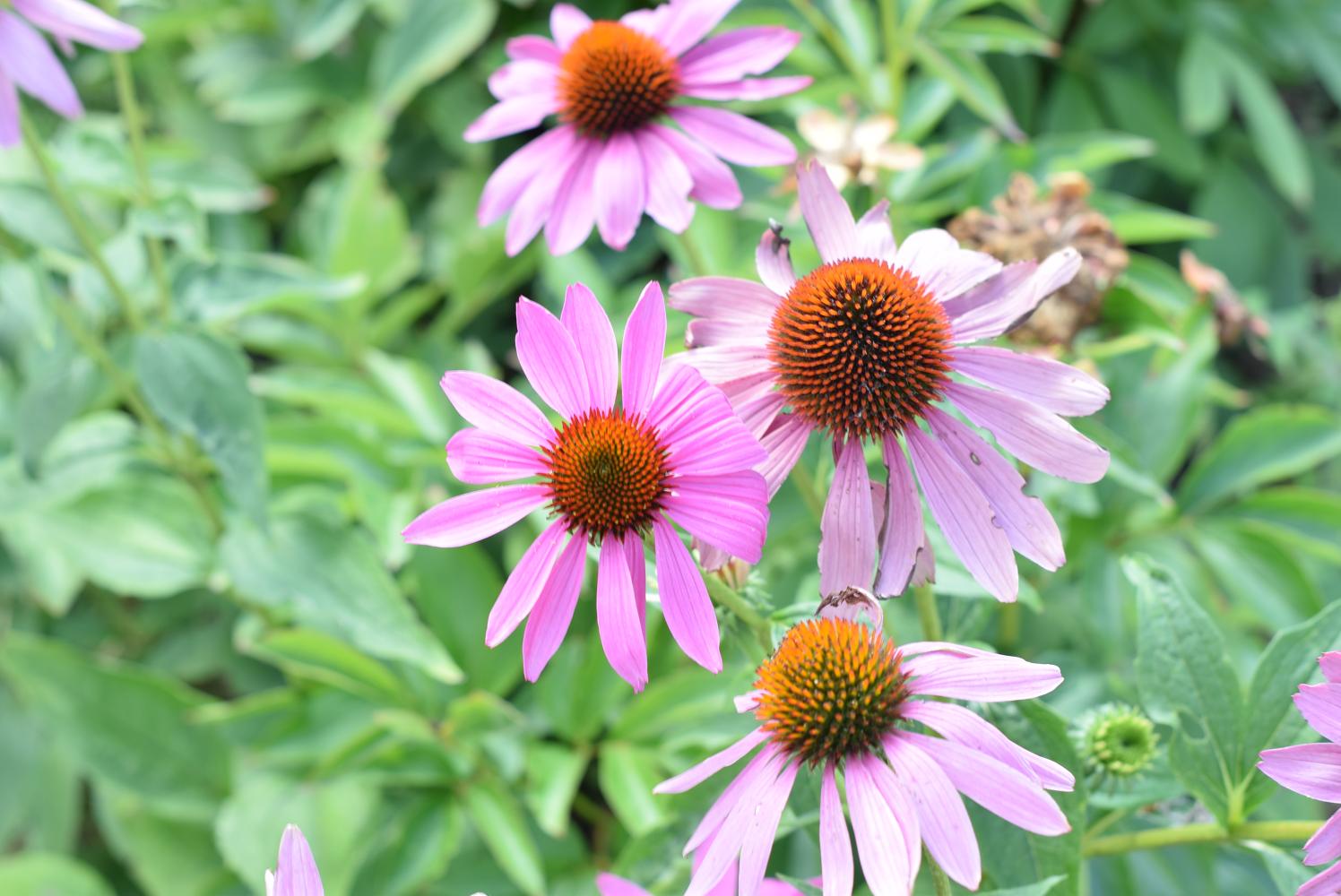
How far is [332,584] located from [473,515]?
579 mm

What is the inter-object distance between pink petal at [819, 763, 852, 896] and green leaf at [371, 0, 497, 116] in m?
1.30

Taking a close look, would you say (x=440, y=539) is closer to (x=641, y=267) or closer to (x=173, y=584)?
(x=173, y=584)

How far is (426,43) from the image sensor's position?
1.63m

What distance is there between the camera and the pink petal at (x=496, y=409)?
587 mm

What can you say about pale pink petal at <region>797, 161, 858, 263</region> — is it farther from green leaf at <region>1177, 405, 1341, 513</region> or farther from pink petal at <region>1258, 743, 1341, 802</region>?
green leaf at <region>1177, 405, 1341, 513</region>

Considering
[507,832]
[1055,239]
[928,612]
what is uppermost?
[1055,239]

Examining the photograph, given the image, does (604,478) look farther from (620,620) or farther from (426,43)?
(426,43)

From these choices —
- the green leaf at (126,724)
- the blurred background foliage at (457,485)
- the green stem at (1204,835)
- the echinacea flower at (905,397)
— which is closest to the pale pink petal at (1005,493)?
the echinacea flower at (905,397)

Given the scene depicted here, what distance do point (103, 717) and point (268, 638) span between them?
36 centimetres

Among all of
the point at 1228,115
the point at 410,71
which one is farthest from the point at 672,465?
the point at 1228,115

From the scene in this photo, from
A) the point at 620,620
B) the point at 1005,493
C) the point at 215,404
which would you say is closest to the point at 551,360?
the point at 620,620

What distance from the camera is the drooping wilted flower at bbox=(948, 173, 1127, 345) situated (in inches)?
37.2

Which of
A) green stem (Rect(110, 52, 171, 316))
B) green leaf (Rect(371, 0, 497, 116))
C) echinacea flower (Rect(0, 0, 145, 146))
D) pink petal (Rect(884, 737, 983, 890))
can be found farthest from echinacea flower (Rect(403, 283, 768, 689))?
green leaf (Rect(371, 0, 497, 116))

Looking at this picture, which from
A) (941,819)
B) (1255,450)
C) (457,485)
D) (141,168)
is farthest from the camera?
(457,485)
